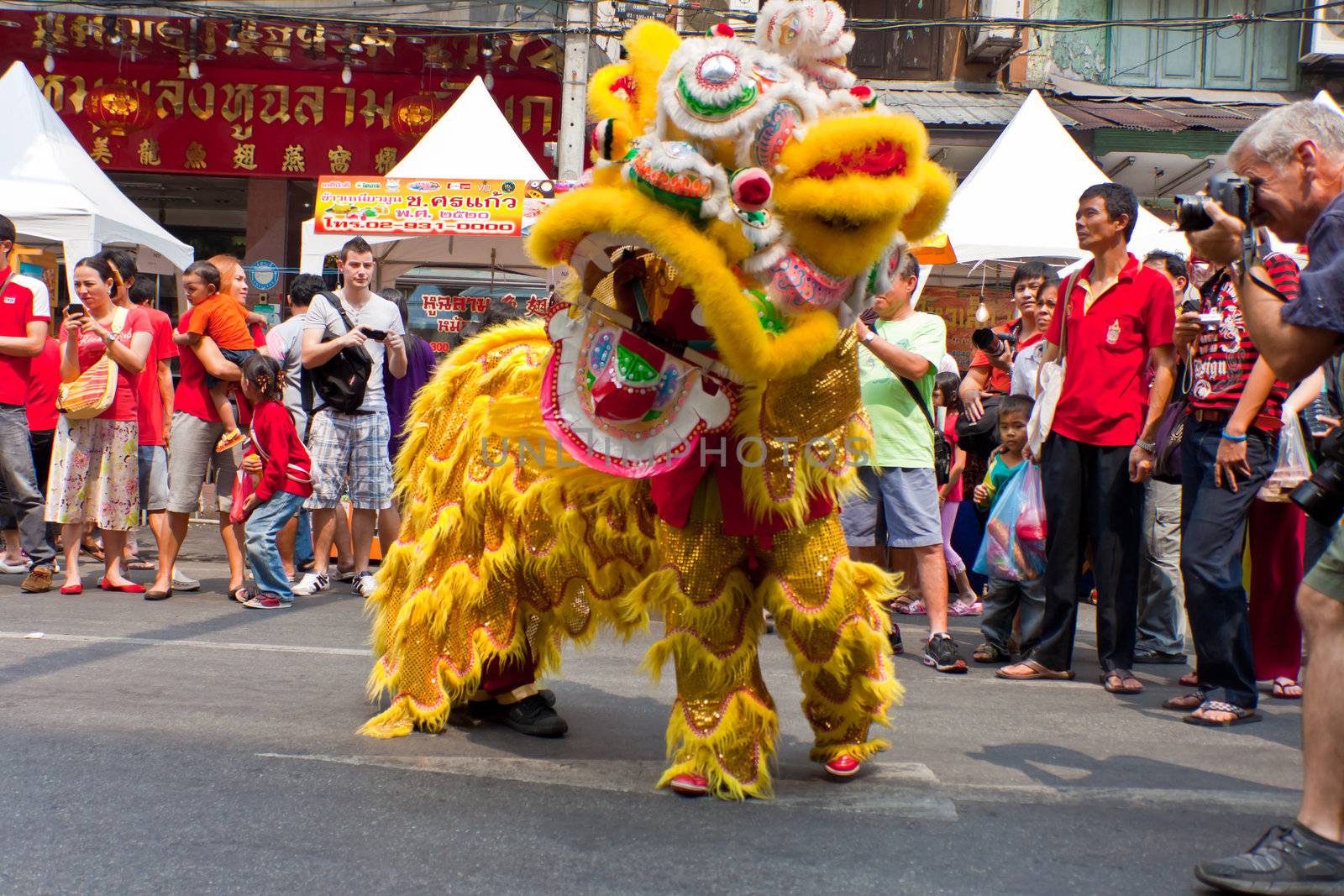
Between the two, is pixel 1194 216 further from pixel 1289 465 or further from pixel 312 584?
pixel 312 584

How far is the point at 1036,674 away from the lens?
16.7 ft

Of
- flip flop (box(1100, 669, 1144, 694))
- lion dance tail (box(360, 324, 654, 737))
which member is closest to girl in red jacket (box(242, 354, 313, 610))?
lion dance tail (box(360, 324, 654, 737))

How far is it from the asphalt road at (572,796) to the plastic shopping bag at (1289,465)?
80 cm

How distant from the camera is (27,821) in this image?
2.87m

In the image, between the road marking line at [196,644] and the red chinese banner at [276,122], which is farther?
the red chinese banner at [276,122]

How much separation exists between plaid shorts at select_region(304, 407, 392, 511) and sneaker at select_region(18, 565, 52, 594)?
136cm

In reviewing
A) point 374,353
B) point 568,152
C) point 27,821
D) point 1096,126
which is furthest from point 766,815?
point 1096,126

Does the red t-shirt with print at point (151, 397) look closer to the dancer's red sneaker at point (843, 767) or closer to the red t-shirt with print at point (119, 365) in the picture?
the red t-shirt with print at point (119, 365)

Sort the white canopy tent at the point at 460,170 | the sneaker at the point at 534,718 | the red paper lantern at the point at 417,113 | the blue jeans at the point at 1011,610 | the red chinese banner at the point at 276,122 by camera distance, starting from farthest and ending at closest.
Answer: the red chinese banner at the point at 276,122 < the red paper lantern at the point at 417,113 < the white canopy tent at the point at 460,170 < the blue jeans at the point at 1011,610 < the sneaker at the point at 534,718

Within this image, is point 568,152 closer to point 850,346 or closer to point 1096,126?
point 1096,126

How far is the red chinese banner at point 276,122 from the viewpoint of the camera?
1403 centimetres

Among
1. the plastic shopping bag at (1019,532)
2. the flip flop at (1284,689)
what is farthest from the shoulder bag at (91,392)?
the flip flop at (1284,689)

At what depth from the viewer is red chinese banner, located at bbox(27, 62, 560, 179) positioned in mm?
14031

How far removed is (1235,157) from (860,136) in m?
0.96
